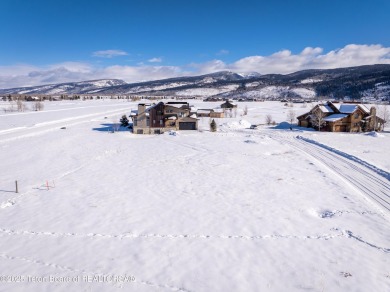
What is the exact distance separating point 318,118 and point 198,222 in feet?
155

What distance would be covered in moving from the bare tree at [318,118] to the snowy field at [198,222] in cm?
2108

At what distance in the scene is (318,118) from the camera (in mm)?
56312

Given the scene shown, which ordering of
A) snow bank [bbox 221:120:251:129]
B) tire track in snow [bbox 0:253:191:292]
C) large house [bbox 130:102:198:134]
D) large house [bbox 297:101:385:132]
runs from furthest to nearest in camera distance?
snow bank [bbox 221:120:251:129]
large house [bbox 130:102:198:134]
large house [bbox 297:101:385:132]
tire track in snow [bbox 0:253:191:292]

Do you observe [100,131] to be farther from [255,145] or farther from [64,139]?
[255,145]

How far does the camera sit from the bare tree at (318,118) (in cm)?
5525

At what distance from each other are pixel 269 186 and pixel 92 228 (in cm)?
1434

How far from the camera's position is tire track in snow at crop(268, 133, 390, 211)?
2114 cm

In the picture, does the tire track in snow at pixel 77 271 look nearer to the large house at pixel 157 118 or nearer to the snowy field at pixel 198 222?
the snowy field at pixel 198 222

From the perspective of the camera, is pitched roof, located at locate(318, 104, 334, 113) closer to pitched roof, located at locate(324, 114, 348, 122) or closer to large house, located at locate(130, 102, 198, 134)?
pitched roof, located at locate(324, 114, 348, 122)

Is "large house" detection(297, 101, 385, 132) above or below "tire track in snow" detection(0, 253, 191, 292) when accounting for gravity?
above

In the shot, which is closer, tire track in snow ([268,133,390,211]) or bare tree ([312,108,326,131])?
tire track in snow ([268,133,390,211])

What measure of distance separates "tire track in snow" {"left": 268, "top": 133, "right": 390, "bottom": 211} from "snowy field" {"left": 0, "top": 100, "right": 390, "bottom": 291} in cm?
11

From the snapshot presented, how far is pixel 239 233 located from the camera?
51.7 feet

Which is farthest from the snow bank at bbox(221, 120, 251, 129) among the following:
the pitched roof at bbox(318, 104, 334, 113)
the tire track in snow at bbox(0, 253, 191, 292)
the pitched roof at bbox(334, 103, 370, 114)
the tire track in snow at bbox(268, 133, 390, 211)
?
the tire track in snow at bbox(0, 253, 191, 292)
